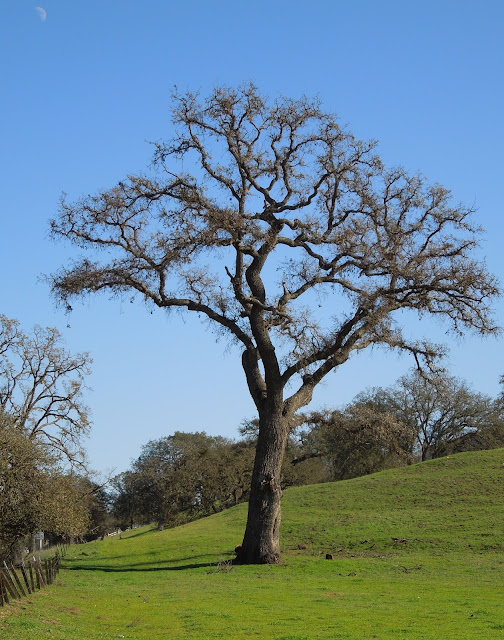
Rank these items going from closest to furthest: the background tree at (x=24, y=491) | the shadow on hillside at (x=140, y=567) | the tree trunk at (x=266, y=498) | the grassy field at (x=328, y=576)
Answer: the grassy field at (x=328, y=576) → the background tree at (x=24, y=491) → the tree trunk at (x=266, y=498) → the shadow on hillside at (x=140, y=567)

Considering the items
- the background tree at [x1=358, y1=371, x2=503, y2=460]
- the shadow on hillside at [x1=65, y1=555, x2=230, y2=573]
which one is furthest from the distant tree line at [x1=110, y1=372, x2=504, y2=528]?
the shadow on hillside at [x1=65, y1=555, x2=230, y2=573]

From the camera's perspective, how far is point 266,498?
2614 centimetres

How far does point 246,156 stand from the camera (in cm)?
2783

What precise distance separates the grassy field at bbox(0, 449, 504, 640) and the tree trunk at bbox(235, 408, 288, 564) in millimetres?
910

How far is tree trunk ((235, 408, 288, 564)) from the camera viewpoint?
26031mm

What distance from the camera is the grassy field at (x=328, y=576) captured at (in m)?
14.1

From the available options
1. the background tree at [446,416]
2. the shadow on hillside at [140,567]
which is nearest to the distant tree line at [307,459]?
the background tree at [446,416]

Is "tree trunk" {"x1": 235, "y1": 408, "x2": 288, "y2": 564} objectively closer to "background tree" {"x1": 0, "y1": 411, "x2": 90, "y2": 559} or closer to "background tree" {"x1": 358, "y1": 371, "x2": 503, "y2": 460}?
"background tree" {"x1": 0, "y1": 411, "x2": 90, "y2": 559}

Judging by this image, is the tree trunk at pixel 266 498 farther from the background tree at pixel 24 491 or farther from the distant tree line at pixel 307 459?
the distant tree line at pixel 307 459

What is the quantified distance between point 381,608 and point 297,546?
536 inches

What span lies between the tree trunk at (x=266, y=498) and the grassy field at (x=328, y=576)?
2.98 ft

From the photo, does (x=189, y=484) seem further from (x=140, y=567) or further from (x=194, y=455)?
(x=140, y=567)

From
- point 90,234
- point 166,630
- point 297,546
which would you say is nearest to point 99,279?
point 90,234

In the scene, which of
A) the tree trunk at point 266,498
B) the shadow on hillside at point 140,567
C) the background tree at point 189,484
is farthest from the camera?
the background tree at point 189,484
